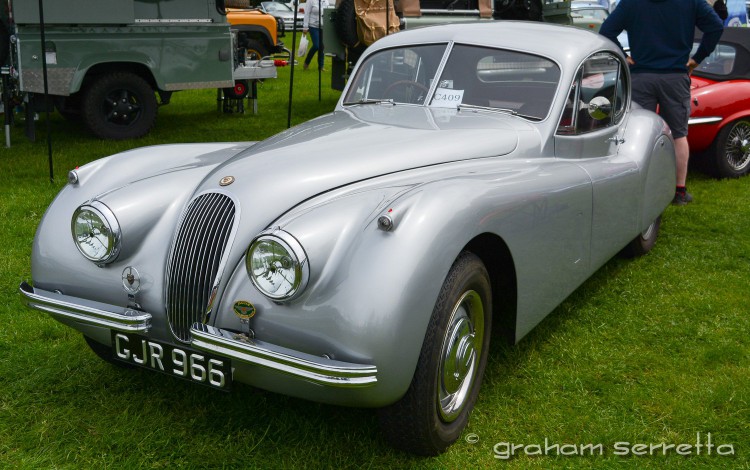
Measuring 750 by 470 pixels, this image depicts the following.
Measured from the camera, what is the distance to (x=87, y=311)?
278 centimetres

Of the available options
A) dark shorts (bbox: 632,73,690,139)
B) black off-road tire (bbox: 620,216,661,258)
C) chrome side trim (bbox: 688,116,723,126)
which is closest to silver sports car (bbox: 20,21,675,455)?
black off-road tire (bbox: 620,216,661,258)

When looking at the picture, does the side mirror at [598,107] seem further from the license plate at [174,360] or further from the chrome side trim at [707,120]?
the chrome side trim at [707,120]

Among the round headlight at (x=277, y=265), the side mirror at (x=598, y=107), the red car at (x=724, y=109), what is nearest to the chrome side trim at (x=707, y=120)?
the red car at (x=724, y=109)

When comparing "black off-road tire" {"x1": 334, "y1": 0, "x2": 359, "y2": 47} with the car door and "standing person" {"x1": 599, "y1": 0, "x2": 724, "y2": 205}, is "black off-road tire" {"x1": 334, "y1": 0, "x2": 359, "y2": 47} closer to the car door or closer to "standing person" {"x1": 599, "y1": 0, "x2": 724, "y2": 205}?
"standing person" {"x1": 599, "y1": 0, "x2": 724, "y2": 205}

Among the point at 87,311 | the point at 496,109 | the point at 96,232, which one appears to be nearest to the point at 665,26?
the point at 496,109

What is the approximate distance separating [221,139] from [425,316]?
707cm

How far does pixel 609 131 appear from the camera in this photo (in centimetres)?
431

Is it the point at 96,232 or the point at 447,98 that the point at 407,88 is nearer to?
the point at 447,98

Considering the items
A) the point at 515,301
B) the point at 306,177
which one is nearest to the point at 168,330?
the point at 306,177

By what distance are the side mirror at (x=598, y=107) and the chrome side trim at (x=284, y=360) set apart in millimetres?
2219

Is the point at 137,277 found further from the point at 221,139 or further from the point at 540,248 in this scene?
the point at 221,139

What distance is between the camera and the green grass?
284cm

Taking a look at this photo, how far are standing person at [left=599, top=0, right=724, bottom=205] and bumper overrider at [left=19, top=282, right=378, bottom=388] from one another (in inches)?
175

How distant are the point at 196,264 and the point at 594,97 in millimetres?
2466
